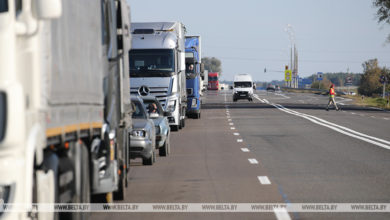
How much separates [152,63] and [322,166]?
12.3 meters

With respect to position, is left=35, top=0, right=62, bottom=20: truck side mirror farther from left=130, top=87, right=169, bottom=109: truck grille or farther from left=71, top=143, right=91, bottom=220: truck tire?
left=130, top=87, right=169, bottom=109: truck grille

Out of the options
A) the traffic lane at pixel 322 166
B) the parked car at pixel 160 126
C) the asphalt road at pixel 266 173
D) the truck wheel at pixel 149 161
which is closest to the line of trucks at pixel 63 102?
the asphalt road at pixel 266 173

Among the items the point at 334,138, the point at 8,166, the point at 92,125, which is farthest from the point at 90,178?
the point at 334,138

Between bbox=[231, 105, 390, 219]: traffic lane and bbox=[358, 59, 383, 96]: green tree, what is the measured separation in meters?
125

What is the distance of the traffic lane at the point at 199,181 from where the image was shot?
11.4m

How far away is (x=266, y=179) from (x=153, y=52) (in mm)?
14068

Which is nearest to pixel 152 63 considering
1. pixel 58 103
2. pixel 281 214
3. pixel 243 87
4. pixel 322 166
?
pixel 322 166

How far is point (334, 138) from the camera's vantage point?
25.3 m

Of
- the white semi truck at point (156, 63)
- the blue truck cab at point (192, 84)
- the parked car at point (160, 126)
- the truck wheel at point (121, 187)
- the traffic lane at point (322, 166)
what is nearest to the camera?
the truck wheel at point (121, 187)

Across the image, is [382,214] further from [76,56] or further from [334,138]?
[334,138]

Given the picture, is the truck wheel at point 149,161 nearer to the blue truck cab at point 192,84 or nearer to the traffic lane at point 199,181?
the traffic lane at point 199,181

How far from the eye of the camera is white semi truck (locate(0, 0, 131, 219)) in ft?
19.0

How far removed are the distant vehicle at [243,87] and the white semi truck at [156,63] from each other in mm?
48335

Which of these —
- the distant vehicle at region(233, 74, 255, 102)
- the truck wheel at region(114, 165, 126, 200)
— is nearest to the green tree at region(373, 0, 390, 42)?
the distant vehicle at region(233, 74, 255, 102)
